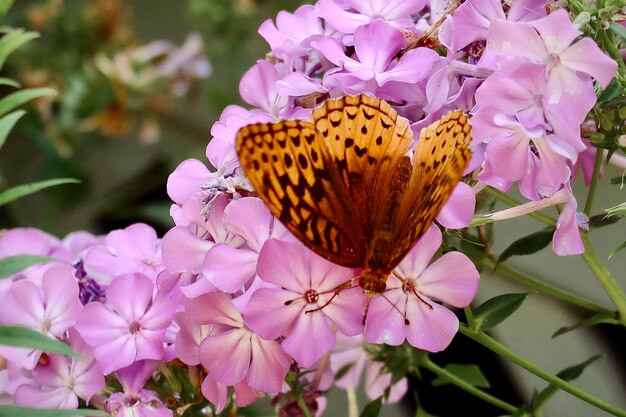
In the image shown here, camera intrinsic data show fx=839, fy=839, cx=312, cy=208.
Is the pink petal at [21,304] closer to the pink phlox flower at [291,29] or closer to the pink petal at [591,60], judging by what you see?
the pink phlox flower at [291,29]

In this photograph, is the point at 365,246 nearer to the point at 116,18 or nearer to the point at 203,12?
the point at 203,12

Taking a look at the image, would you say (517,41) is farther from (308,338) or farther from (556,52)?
(308,338)

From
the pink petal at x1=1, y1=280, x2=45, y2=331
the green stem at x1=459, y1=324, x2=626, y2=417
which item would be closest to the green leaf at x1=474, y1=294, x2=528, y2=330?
the green stem at x1=459, y1=324, x2=626, y2=417

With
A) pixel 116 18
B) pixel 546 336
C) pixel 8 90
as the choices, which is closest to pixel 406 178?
pixel 546 336

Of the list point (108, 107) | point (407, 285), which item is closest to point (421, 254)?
point (407, 285)

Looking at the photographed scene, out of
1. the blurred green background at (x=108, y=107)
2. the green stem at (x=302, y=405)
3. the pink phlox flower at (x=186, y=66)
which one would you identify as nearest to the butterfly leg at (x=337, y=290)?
the green stem at (x=302, y=405)

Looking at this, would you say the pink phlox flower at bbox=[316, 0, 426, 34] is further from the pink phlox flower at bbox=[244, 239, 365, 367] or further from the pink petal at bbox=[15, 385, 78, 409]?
the pink petal at bbox=[15, 385, 78, 409]
